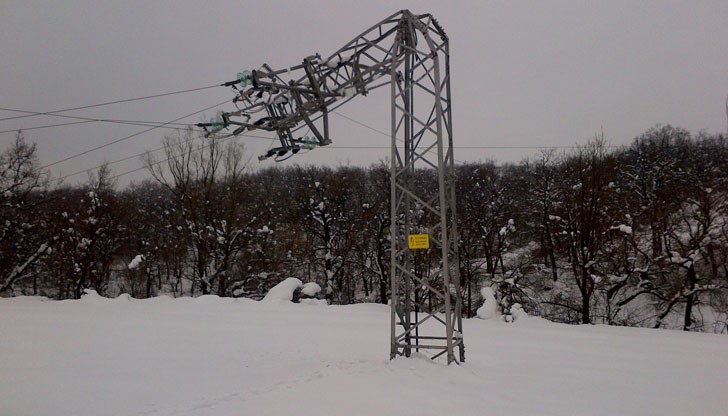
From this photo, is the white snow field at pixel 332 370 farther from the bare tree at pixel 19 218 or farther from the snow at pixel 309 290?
the bare tree at pixel 19 218

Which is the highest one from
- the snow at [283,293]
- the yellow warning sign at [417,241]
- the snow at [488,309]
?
the yellow warning sign at [417,241]

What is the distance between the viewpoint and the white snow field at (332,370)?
653 cm

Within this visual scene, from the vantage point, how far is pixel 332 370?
8.27 metres

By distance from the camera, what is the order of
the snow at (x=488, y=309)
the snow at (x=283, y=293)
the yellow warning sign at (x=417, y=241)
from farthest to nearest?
1. the snow at (x=283, y=293)
2. the snow at (x=488, y=309)
3. the yellow warning sign at (x=417, y=241)

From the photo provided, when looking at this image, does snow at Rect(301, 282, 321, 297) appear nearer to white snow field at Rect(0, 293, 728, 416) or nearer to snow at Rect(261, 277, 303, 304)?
snow at Rect(261, 277, 303, 304)

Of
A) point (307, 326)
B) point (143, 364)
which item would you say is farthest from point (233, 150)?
point (143, 364)

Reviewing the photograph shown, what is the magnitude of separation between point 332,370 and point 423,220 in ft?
74.2

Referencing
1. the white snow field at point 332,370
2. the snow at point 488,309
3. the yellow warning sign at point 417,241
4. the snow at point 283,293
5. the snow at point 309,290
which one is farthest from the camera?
the snow at point 309,290

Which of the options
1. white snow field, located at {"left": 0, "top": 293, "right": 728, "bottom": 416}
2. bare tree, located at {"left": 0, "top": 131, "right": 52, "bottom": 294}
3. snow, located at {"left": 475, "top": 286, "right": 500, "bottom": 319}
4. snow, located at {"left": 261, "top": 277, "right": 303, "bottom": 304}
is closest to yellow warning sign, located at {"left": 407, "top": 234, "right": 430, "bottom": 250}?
white snow field, located at {"left": 0, "top": 293, "right": 728, "bottom": 416}

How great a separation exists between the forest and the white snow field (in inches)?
419

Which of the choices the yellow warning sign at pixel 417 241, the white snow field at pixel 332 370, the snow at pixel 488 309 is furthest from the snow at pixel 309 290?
the yellow warning sign at pixel 417 241

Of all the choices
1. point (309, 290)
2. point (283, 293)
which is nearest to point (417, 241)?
point (283, 293)

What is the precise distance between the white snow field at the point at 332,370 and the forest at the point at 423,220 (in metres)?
10.7

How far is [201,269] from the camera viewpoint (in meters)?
33.4
